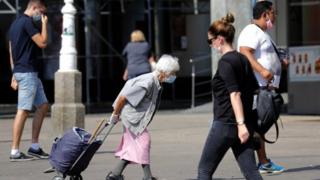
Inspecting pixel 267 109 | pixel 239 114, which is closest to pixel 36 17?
pixel 267 109

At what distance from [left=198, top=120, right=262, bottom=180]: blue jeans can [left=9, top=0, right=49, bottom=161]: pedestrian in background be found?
3.97 m

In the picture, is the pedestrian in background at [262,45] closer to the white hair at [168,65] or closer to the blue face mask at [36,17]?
the white hair at [168,65]

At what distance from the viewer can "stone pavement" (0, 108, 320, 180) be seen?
9133 mm

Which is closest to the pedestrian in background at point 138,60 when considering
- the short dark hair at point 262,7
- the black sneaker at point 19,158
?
the black sneaker at point 19,158

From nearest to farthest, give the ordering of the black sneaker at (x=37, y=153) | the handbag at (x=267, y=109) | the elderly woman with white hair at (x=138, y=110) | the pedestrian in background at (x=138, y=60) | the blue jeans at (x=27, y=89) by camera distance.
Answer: the handbag at (x=267, y=109)
the elderly woman with white hair at (x=138, y=110)
the blue jeans at (x=27, y=89)
the black sneaker at (x=37, y=153)
the pedestrian in background at (x=138, y=60)

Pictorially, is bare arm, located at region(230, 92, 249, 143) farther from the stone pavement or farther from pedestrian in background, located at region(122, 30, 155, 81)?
pedestrian in background, located at region(122, 30, 155, 81)

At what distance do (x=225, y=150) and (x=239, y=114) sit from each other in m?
0.40

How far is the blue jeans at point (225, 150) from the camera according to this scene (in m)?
6.71

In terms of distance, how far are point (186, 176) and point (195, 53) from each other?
16.1m

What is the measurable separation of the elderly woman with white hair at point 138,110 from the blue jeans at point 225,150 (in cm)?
142

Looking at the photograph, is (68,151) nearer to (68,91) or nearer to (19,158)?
(19,158)

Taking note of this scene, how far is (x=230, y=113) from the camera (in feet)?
22.0

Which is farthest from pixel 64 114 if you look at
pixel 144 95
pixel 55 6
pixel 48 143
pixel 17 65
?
pixel 55 6

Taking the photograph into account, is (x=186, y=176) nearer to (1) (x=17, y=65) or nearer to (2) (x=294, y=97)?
(1) (x=17, y=65)
